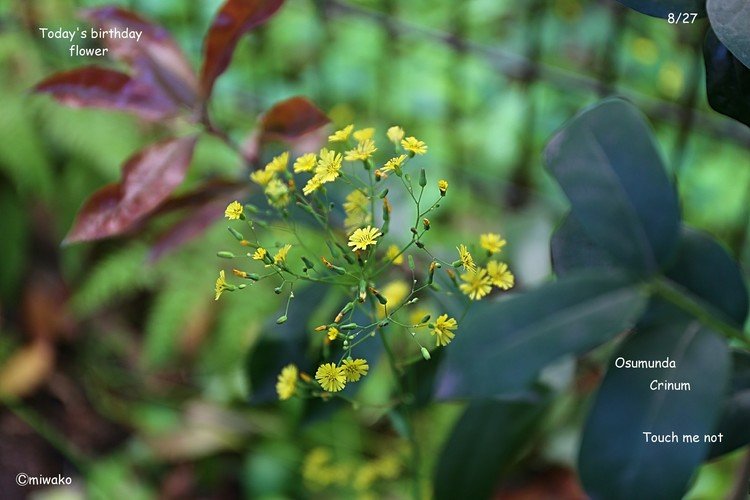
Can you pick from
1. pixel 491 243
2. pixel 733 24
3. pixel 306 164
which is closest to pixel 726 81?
pixel 733 24

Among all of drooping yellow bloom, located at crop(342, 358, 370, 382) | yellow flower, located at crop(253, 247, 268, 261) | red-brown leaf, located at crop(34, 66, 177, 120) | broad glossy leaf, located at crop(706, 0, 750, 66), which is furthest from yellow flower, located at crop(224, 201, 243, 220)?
broad glossy leaf, located at crop(706, 0, 750, 66)

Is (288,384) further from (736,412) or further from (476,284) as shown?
(736,412)

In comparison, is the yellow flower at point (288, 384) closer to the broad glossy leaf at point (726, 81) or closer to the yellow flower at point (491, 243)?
the yellow flower at point (491, 243)

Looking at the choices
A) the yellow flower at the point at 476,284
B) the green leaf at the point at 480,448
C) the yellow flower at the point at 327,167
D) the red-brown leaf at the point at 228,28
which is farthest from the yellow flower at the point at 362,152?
the green leaf at the point at 480,448

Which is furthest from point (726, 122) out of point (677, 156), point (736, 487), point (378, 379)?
point (736, 487)

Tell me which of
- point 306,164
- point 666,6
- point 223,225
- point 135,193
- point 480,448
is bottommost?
point 223,225

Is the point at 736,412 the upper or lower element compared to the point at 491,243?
lower

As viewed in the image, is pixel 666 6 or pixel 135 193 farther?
pixel 135 193

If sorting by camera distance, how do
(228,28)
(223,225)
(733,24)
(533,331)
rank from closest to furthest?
(733,24)
(533,331)
(228,28)
(223,225)

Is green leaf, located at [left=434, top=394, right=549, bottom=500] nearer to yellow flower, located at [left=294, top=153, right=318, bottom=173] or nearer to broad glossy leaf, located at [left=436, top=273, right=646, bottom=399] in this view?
broad glossy leaf, located at [left=436, top=273, right=646, bottom=399]
